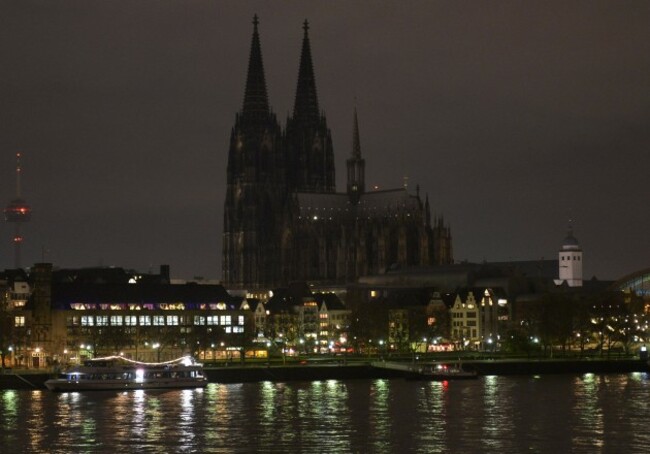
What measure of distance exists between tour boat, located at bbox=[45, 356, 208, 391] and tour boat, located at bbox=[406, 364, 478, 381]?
18.2m

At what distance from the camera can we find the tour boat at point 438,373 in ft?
431

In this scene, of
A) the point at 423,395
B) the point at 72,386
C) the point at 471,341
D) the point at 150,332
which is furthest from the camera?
the point at 471,341

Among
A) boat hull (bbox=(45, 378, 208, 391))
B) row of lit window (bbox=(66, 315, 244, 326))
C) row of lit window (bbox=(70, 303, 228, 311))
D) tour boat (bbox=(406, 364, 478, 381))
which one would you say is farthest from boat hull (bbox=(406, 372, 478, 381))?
row of lit window (bbox=(70, 303, 228, 311))

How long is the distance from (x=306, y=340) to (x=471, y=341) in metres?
19.6

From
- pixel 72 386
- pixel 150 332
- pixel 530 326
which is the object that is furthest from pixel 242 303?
pixel 72 386

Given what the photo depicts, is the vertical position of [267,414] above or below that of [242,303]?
below

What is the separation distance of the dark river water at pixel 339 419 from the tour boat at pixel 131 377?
7.97 feet

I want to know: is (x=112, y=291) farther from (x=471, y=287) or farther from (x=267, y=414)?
(x=267, y=414)

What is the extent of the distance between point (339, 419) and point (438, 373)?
4175 centimetres

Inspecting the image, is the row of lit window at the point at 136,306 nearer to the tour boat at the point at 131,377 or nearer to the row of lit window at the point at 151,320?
the row of lit window at the point at 151,320

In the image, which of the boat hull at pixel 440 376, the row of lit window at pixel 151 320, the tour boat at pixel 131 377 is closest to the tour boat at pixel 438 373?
the boat hull at pixel 440 376

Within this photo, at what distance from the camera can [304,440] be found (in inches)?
3182

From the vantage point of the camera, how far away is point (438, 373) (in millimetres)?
132000

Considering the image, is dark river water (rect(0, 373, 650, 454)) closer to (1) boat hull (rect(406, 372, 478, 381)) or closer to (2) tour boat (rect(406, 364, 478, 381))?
(1) boat hull (rect(406, 372, 478, 381))
